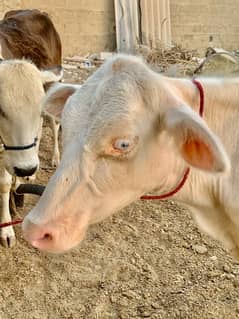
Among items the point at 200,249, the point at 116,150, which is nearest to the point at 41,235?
the point at 116,150

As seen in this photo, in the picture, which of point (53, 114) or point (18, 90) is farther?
point (18, 90)

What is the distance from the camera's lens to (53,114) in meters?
2.11

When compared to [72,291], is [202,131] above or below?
above

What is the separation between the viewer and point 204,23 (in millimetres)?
9883

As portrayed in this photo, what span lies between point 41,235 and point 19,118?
1.68 m

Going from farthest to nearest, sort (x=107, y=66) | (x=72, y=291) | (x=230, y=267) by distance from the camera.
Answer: (x=230, y=267), (x=72, y=291), (x=107, y=66)

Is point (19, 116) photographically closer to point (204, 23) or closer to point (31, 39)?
point (31, 39)

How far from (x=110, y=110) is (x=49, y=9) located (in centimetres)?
711

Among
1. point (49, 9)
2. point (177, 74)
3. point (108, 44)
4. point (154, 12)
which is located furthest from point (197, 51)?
point (177, 74)

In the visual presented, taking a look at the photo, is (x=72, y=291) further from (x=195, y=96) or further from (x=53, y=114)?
(x=195, y=96)

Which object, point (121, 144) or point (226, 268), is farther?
point (226, 268)

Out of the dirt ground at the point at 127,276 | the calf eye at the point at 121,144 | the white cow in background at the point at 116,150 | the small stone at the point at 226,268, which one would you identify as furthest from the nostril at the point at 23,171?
the calf eye at the point at 121,144

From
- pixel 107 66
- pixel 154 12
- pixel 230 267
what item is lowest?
pixel 230 267

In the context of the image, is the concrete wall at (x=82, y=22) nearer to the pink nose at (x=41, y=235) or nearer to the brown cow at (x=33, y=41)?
the brown cow at (x=33, y=41)
